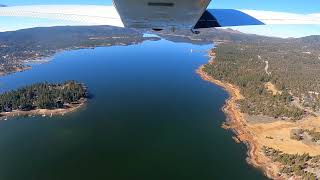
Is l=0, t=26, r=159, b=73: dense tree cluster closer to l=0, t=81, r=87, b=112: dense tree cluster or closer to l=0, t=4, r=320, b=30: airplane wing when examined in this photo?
l=0, t=81, r=87, b=112: dense tree cluster

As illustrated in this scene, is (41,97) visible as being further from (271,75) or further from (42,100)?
(271,75)

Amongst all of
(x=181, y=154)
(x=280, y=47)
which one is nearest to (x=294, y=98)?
(x=181, y=154)

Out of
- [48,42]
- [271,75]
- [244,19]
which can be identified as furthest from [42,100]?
[48,42]

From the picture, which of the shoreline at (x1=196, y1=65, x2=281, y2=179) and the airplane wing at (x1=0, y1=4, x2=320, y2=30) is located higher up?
the airplane wing at (x1=0, y1=4, x2=320, y2=30)

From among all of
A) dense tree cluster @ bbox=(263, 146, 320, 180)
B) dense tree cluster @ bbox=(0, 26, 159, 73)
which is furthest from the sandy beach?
dense tree cluster @ bbox=(0, 26, 159, 73)

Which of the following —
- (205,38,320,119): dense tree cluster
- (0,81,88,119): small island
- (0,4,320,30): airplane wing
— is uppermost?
(0,4,320,30): airplane wing

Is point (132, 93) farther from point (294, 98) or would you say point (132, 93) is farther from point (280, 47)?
point (280, 47)

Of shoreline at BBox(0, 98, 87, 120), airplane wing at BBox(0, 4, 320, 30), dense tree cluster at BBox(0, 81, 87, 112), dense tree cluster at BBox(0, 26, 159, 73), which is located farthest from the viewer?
dense tree cluster at BBox(0, 26, 159, 73)
